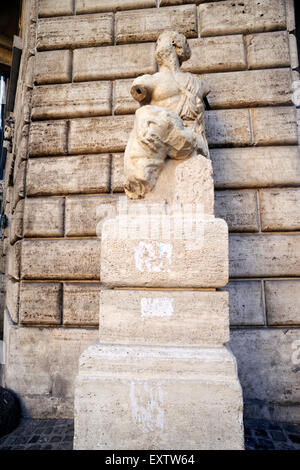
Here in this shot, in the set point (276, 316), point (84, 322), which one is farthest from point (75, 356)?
point (276, 316)

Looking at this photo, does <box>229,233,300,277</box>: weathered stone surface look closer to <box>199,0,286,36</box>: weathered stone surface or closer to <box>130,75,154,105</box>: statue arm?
<box>130,75,154,105</box>: statue arm

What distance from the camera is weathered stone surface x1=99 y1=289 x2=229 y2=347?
1699mm

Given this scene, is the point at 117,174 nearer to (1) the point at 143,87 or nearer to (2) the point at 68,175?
(2) the point at 68,175

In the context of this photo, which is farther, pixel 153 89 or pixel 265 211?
pixel 265 211

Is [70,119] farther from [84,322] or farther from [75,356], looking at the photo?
[75,356]

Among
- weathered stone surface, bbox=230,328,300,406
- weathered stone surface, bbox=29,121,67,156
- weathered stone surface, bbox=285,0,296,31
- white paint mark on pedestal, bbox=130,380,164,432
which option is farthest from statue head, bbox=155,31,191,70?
weathered stone surface, bbox=230,328,300,406

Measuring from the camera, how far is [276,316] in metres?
2.87

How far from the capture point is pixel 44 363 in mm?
2984

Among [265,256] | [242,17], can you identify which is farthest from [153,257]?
[242,17]

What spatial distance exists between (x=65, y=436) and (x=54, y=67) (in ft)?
13.6

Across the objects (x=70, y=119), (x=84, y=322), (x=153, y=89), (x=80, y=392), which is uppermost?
(x=70, y=119)

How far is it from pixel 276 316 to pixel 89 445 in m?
2.16

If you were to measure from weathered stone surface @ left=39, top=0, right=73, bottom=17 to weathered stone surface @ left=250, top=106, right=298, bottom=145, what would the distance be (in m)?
2.91

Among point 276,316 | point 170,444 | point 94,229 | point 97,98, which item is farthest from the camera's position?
point 97,98
